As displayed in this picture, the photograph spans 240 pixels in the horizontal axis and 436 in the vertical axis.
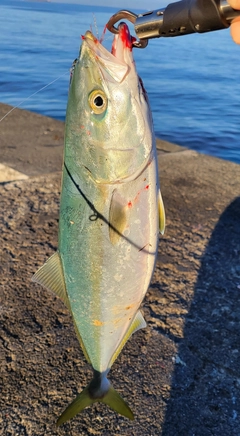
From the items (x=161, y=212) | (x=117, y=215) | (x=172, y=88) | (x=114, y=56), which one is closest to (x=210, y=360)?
(x=161, y=212)

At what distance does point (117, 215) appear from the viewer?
1624mm

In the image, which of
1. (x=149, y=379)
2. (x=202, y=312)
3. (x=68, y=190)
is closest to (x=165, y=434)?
(x=149, y=379)

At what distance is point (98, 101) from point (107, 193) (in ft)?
1.13

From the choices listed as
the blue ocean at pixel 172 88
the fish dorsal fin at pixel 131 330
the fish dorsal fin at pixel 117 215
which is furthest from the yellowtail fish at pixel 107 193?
the blue ocean at pixel 172 88

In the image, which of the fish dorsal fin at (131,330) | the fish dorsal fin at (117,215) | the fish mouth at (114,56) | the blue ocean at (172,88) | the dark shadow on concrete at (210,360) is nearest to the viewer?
the fish mouth at (114,56)

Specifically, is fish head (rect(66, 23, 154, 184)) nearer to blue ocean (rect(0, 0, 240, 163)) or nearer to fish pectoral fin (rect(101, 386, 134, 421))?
blue ocean (rect(0, 0, 240, 163))

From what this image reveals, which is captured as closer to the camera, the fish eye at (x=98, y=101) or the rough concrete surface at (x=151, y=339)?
the fish eye at (x=98, y=101)

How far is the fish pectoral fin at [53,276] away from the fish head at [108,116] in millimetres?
402

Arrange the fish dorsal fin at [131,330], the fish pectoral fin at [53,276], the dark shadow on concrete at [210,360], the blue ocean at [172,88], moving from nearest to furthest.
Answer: the fish pectoral fin at [53,276] < the fish dorsal fin at [131,330] < the dark shadow on concrete at [210,360] < the blue ocean at [172,88]

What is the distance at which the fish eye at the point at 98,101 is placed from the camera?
1583 millimetres

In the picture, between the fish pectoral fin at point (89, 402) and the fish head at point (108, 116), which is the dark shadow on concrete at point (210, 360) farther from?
the fish head at point (108, 116)

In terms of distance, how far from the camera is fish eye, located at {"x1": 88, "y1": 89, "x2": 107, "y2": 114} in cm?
158

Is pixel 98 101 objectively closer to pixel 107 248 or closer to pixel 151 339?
pixel 107 248

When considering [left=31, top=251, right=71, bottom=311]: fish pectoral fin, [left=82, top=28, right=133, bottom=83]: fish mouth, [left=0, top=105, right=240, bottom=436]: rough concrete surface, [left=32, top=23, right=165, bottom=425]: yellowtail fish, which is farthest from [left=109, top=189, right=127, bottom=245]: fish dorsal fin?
[left=0, top=105, right=240, bottom=436]: rough concrete surface
